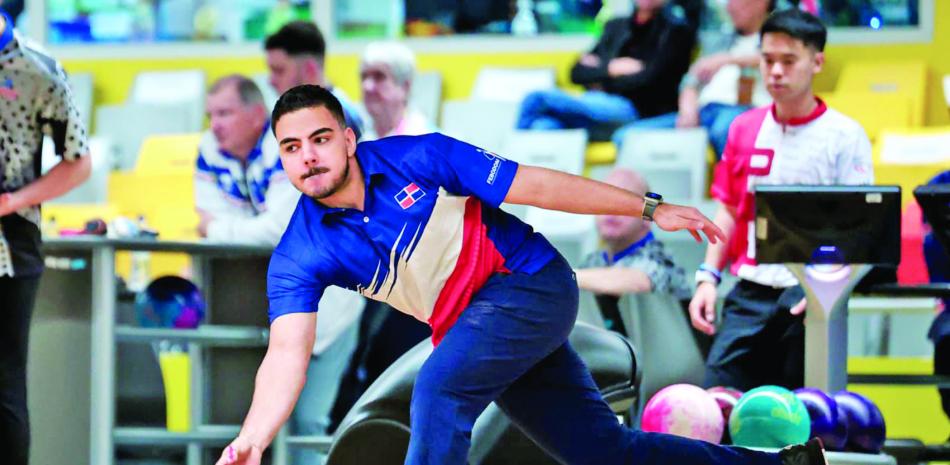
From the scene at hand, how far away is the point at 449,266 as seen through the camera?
3.90m

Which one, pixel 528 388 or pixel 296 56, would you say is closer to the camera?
pixel 528 388

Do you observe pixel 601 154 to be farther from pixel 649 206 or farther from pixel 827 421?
pixel 649 206

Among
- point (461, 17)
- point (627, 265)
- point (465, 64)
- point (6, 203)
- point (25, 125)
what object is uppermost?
point (461, 17)

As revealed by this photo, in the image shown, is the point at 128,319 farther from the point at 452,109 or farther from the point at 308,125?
the point at 452,109

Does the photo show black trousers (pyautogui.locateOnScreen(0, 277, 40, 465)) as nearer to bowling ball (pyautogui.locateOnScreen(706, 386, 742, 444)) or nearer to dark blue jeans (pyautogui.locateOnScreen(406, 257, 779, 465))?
dark blue jeans (pyautogui.locateOnScreen(406, 257, 779, 465))

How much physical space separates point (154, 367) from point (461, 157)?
2.56 m

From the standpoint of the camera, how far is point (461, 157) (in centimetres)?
389

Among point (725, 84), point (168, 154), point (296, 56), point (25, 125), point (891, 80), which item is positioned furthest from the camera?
point (168, 154)

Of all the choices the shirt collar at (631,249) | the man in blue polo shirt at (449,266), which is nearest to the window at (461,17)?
the shirt collar at (631,249)

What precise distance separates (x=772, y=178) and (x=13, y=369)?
2.53 meters

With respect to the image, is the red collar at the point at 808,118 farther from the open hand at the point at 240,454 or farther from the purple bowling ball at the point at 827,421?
the open hand at the point at 240,454

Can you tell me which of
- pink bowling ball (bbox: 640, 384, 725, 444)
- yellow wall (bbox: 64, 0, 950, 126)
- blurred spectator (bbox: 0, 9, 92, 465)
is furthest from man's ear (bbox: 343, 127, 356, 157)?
yellow wall (bbox: 64, 0, 950, 126)

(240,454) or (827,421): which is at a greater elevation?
(240,454)

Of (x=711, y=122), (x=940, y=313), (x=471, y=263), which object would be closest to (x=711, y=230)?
(x=471, y=263)
